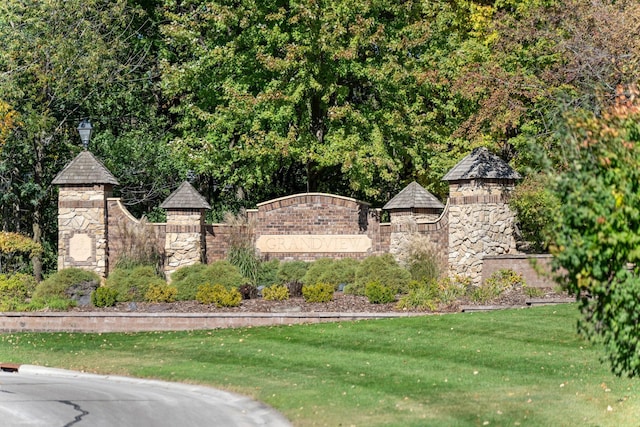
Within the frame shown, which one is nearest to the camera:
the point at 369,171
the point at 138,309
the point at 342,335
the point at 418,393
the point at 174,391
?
the point at 418,393

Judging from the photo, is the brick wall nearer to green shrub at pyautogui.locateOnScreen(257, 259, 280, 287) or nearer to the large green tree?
the large green tree

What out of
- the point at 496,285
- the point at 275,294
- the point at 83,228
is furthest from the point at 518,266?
the point at 83,228

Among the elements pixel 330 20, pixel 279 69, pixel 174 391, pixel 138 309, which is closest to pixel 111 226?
Result: pixel 138 309

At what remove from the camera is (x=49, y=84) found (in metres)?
34.1

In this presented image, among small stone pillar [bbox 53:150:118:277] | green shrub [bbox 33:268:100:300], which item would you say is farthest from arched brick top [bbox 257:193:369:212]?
green shrub [bbox 33:268:100:300]

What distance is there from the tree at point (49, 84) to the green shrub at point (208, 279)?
28.6 ft

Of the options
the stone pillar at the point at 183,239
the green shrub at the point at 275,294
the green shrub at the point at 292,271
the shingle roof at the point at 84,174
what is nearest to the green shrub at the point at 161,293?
the green shrub at the point at 275,294

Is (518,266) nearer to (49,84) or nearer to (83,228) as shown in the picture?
(83,228)

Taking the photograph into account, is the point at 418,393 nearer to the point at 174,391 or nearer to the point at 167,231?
the point at 174,391

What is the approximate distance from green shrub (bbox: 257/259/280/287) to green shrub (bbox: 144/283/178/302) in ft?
9.47

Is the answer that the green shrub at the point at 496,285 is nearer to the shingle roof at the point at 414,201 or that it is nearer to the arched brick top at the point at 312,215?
the shingle roof at the point at 414,201

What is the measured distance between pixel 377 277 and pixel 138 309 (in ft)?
20.0

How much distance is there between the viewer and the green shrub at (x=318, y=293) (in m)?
25.7

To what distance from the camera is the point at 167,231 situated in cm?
2966
